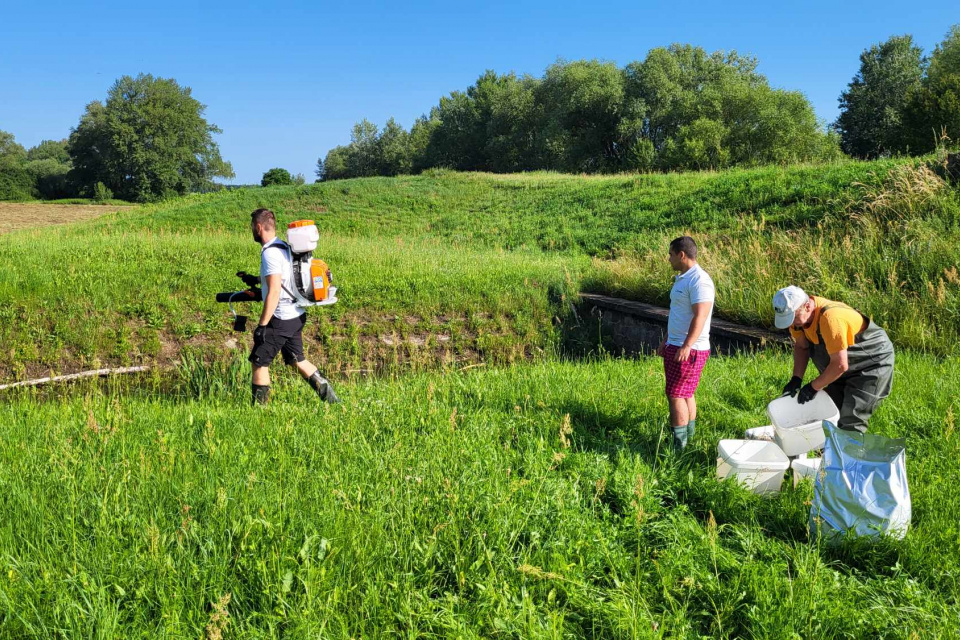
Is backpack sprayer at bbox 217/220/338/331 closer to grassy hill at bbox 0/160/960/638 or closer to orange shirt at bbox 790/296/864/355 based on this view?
grassy hill at bbox 0/160/960/638

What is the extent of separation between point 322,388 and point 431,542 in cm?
330

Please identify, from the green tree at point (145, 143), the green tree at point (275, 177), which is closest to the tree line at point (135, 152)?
the green tree at point (145, 143)

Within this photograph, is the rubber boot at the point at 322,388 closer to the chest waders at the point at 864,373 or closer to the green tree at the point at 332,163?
the chest waders at the point at 864,373

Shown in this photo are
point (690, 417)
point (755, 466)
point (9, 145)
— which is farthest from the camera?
point (9, 145)

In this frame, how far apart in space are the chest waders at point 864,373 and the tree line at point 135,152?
214 feet

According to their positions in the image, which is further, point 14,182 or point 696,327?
point 14,182

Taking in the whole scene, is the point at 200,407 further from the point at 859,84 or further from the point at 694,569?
the point at 859,84

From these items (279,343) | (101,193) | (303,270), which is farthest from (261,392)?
(101,193)

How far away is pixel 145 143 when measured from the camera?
64250mm

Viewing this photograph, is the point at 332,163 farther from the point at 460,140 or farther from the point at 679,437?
the point at 679,437

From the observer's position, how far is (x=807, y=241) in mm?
10008

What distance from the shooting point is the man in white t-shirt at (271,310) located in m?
5.50

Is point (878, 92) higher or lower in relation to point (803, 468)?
higher

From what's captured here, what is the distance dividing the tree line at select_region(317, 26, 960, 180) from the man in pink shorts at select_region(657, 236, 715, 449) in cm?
3719
